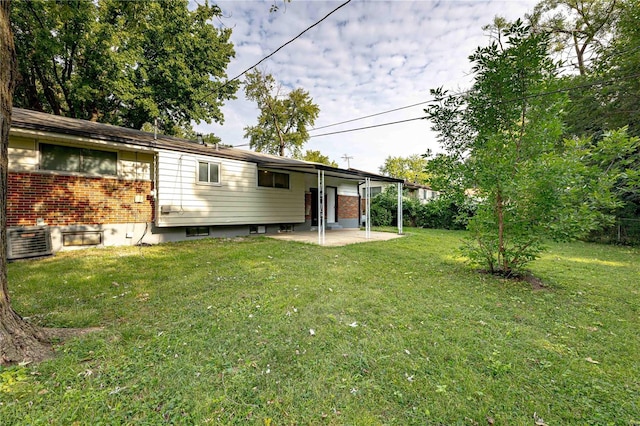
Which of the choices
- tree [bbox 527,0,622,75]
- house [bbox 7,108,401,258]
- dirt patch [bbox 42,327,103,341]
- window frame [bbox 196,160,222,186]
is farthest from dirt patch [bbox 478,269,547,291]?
tree [bbox 527,0,622,75]

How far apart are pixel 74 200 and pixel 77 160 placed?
3.86ft

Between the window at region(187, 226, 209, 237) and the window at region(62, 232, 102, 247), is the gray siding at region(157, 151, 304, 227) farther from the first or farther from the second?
the window at region(62, 232, 102, 247)

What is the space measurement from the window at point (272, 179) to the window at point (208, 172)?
6.44ft

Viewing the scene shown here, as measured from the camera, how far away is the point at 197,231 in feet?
33.8

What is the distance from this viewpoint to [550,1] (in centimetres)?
1474

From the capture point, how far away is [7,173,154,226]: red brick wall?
22.1 feet

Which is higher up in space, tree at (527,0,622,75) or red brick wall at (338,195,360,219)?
tree at (527,0,622,75)

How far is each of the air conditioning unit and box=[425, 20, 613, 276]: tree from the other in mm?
10101

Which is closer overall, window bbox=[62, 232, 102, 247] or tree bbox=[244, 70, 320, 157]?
window bbox=[62, 232, 102, 247]

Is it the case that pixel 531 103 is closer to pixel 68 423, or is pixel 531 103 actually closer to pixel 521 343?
pixel 521 343

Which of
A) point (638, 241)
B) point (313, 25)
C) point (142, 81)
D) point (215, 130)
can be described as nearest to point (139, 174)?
point (313, 25)

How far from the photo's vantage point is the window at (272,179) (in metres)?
11.8

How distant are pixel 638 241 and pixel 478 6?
38.3 feet

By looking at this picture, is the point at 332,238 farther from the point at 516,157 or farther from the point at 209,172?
the point at 516,157
